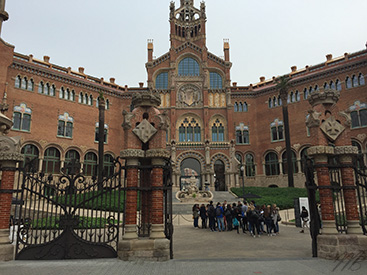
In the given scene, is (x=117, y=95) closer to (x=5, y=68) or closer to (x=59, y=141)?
(x=59, y=141)

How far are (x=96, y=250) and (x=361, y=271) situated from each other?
6811 millimetres

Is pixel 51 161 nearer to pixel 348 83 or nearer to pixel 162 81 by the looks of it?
pixel 162 81

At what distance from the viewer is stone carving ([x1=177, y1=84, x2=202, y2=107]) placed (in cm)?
4191

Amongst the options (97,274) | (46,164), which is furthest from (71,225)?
(46,164)

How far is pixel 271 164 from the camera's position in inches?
1572

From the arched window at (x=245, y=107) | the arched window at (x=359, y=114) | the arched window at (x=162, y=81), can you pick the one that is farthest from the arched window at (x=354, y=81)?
the arched window at (x=162, y=81)

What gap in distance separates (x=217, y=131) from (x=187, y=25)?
1918 cm

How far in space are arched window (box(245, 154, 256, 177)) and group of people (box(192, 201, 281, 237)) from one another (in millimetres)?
25525

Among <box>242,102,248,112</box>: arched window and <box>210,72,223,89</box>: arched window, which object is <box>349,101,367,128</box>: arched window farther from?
<box>210,72,223,89</box>: arched window

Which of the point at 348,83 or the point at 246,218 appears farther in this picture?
the point at 348,83

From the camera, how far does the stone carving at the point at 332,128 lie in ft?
28.6

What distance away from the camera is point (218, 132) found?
135ft

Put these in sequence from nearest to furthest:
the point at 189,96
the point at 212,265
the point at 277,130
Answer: the point at 212,265, the point at 277,130, the point at 189,96

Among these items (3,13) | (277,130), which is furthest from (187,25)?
(3,13)
